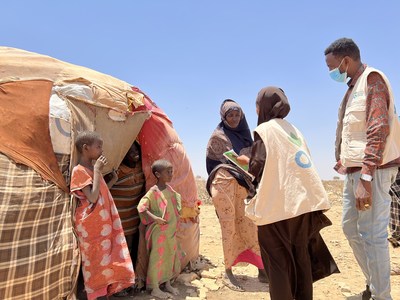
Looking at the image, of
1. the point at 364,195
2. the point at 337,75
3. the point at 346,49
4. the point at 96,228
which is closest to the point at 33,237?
the point at 96,228

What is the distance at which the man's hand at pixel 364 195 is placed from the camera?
2.89m

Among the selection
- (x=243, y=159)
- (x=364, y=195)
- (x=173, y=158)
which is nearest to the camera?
(x=364, y=195)

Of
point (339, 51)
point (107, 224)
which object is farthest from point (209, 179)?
point (339, 51)

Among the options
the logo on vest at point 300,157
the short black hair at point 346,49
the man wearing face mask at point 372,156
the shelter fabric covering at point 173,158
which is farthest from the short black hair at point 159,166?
the short black hair at point 346,49

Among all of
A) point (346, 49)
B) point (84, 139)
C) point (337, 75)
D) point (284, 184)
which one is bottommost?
point (284, 184)

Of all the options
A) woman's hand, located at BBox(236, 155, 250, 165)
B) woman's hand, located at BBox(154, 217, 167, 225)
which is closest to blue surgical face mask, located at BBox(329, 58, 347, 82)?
woman's hand, located at BBox(236, 155, 250, 165)

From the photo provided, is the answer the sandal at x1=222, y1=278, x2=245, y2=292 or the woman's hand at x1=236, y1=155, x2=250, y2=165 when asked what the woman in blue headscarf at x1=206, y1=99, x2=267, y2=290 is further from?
the woman's hand at x1=236, y1=155, x2=250, y2=165

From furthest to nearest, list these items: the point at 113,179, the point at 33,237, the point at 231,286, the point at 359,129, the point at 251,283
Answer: the point at 251,283, the point at 231,286, the point at 113,179, the point at 359,129, the point at 33,237

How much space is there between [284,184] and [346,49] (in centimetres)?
137

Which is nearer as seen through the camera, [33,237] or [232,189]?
[33,237]

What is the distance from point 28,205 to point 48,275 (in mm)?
546

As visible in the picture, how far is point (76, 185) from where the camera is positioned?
3.01 m

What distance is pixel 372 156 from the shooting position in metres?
2.85

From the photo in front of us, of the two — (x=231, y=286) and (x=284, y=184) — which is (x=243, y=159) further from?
(x=231, y=286)
